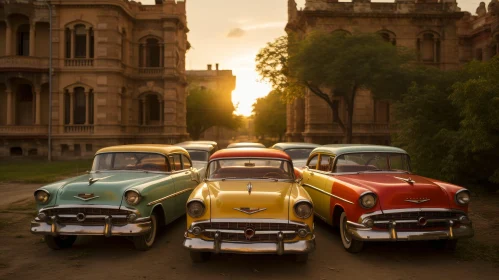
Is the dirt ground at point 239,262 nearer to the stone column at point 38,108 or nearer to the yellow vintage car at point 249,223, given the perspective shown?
the yellow vintage car at point 249,223

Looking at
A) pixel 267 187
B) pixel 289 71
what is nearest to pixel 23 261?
pixel 267 187

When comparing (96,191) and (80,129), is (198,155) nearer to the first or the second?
(96,191)

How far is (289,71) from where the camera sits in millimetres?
27875

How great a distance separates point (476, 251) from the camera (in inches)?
261

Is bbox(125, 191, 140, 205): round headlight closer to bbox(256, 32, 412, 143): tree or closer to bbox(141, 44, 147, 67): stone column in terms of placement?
bbox(256, 32, 412, 143): tree

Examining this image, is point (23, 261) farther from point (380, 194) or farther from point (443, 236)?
point (443, 236)

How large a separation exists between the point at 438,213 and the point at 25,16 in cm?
3078

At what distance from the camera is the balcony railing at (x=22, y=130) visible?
27.7 m

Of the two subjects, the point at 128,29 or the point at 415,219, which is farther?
the point at 128,29

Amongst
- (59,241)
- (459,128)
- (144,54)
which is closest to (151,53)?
(144,54)

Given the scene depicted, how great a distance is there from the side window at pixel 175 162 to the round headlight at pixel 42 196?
2.40 m

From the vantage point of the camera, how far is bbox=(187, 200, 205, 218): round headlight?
217 inches

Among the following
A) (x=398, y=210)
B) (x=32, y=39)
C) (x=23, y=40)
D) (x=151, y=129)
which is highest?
(x=23, y=40)

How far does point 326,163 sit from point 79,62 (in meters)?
24.9
